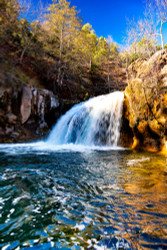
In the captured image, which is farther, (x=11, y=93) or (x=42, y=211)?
(x=11, y=93)

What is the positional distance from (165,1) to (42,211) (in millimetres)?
13526

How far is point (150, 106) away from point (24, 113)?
8726 millimetres

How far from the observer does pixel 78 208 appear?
7.14ft

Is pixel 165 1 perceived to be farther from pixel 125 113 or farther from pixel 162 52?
pixel 125 113

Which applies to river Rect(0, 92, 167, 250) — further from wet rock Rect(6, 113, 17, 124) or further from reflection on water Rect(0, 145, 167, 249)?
wet rock Rect(6, 113, 17, 124)

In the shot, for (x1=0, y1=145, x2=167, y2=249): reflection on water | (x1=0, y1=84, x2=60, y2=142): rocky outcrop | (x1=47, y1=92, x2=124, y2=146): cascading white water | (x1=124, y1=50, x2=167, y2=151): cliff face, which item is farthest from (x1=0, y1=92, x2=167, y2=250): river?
(x1=0, y1=84, x2=60, y2=142): rocky outcrop

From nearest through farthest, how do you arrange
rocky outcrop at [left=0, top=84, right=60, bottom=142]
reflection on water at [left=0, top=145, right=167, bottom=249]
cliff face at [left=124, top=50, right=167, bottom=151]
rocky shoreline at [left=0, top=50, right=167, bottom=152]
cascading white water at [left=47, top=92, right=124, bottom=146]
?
reflection on water at [left=0, top=145, right=167, bottom=249] → cliff face at [left=124, top=50, right=167, bottom=151] → rocky shoreline at [left=0, top=50, right=167, bottom=152] → cascading white water at [left=47, top=92, right=124, bottom=146] → rocky outcrop at [left=0, top=84, right=60, bottom=142]

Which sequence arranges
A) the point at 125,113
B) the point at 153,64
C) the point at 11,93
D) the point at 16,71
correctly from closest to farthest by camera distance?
the point at 153,64, the point at 125,113, the point at 11,93, the point at 16,71

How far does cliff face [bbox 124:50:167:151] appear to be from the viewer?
7191 mm

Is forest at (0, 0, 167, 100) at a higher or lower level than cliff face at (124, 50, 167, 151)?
higher

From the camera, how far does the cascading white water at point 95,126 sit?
9539 mm

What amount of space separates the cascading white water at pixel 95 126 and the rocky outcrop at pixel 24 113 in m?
1.76

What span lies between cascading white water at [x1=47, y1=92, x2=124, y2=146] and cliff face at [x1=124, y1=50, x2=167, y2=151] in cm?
98

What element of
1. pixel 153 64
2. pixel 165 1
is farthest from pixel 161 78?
pixel 165 1
